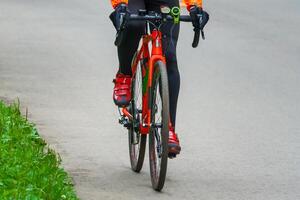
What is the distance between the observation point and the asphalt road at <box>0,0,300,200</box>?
25.5 ft

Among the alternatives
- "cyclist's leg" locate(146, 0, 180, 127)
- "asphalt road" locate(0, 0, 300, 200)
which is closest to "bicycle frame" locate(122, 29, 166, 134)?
"cyclist's leg" locate(146, 0, 180, 127)

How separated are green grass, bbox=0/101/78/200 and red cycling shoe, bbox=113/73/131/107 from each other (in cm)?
60

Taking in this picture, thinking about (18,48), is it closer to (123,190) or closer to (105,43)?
(105,43)

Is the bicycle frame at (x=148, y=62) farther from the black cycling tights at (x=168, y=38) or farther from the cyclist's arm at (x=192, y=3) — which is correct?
the cyclist's arm at (x=192, y=3)

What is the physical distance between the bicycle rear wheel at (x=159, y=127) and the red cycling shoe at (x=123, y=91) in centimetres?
62

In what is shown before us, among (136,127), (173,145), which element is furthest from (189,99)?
(173,145)

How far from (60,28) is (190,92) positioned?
5407 mm

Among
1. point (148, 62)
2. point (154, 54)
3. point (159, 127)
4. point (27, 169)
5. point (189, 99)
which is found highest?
point (154, 54)

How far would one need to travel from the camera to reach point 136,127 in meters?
7.81

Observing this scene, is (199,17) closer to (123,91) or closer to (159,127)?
(159,127)

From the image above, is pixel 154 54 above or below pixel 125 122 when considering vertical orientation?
above

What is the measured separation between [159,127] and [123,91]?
3.03 feet

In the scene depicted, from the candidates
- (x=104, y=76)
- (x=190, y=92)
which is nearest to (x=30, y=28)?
(x=104, y=76)

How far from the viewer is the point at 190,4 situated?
7.54m
